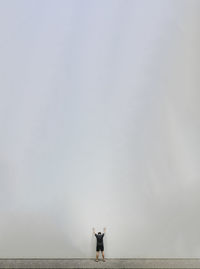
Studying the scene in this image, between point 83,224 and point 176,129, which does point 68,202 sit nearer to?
point 83,224

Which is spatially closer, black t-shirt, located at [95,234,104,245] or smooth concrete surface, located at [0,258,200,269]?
smooth concrete surface, located at [0,258,200,269]

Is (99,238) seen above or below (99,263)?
above

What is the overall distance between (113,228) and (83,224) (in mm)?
999

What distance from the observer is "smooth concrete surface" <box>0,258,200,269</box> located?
32.9 feet

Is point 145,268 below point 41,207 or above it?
below

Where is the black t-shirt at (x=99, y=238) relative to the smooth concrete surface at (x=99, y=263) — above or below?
above

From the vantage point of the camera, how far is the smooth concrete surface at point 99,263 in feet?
32.9

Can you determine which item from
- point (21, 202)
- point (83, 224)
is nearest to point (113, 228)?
point (83, 224)

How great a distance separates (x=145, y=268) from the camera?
392 inches

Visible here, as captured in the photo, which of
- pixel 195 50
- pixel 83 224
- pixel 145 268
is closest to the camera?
pixel 145 268

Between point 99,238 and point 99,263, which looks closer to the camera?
point 99,263

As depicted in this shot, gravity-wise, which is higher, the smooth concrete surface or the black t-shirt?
the black t-shirt

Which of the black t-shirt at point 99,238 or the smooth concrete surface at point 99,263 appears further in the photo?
the black t-shirt at point 99,238

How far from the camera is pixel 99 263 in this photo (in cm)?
1005
